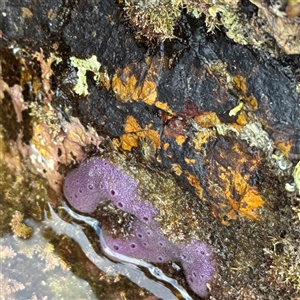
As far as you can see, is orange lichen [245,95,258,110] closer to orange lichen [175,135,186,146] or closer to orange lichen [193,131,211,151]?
orange lichen [193,131,211,151]

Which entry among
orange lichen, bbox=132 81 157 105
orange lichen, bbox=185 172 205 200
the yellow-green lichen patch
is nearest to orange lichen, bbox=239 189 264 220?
orange lichen, bbox=185 172 205 200

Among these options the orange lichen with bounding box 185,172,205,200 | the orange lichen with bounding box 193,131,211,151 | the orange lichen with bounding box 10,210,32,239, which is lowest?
the orange lichen with bounding box 10,210,32,239

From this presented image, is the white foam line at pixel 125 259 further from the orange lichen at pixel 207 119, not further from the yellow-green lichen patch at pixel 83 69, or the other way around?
the orange lichen at pixel 207 119

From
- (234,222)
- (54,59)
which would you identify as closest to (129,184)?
(234,222)

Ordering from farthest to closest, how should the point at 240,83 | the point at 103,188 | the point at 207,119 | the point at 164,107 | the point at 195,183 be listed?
the point at 103,188, the point at 195,183, the point at 164,107, the point at 207,119, the point at 240,83

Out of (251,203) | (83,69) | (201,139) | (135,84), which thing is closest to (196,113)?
(201,139)

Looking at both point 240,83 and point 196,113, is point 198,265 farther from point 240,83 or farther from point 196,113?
point 240,83

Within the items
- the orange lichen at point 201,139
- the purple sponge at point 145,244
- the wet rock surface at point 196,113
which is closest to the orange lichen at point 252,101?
the wet rock surface at point 196,113
